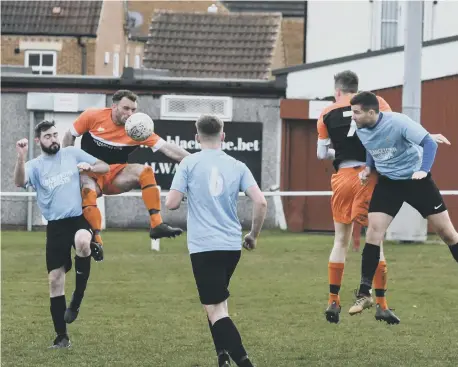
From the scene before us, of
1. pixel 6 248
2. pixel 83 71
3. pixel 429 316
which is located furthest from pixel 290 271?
pixel 83 71

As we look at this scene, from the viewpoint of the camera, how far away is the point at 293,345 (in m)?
12.3

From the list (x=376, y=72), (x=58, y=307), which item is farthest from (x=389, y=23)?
(x=58, y=307)

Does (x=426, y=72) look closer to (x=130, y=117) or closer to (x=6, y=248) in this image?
(x=6, y=248)

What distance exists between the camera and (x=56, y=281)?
12305 mm

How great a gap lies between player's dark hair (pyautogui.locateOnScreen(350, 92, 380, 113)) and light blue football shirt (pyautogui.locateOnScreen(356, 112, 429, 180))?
0.23 metres

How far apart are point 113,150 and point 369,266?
9.80ft

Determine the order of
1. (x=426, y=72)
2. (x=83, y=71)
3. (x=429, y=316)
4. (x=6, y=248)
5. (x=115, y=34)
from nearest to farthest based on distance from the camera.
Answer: (x=429, y=316) → (x=6, y=248) → (x=426, y=72) → (x=83, y=71) → (x=115, y=34)

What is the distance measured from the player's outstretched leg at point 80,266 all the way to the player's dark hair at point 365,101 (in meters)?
2.95

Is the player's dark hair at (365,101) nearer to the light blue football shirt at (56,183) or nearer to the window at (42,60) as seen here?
the light blue football shirt at (56,183)

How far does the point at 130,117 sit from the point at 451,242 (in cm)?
346

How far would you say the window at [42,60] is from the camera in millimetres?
44062

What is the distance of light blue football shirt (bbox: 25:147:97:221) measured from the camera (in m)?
12.2

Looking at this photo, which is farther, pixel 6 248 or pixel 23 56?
pixel 23 56

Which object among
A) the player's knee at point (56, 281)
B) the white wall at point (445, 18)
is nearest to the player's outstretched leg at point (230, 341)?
the player's knee at point (56, 281)
